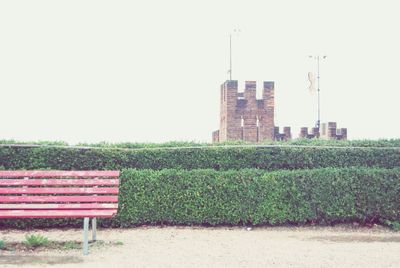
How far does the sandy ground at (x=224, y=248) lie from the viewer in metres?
5.88

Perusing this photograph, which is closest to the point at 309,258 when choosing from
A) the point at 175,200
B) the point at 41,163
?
the point at 175,200

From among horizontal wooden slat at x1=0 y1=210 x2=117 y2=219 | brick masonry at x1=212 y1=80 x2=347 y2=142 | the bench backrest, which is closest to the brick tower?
brick masonry at x1=212 y1=80 x2=347 y2=142

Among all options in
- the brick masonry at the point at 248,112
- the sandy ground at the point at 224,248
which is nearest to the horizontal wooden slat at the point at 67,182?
the sandy ground at the point at 224,248

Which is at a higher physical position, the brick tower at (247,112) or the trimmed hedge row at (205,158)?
the brick tower at (247,112)

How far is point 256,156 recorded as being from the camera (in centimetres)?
981

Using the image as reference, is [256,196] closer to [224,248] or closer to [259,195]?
[259,195]

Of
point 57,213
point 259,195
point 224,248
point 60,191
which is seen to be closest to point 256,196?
point 259,195

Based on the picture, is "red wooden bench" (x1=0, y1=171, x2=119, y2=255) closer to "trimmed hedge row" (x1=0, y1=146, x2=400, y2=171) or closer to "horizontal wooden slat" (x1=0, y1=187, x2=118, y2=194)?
"horizontal wooden slat" (x1=0, y1=187, x2=118, y2=194)

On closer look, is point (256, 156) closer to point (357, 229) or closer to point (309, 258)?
point (357, 229)

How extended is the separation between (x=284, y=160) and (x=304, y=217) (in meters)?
1.24

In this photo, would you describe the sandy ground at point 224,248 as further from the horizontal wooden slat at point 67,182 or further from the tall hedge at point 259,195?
the horizontal wooden slat at point 67,182

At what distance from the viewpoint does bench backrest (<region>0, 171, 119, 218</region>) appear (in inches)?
264

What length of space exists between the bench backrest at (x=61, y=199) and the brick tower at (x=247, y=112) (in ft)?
39.2

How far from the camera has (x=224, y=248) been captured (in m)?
6.98
